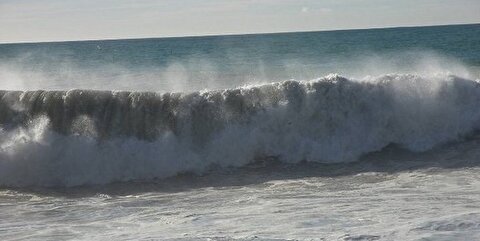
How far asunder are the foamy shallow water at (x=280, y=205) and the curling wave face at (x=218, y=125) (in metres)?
0.65

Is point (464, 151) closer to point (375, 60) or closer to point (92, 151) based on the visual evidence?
point (92, 151)

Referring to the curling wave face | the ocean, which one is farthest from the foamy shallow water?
the curling wave face

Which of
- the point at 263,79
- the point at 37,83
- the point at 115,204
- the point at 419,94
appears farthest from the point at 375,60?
the point at 115,204

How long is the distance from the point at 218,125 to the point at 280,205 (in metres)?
5.19

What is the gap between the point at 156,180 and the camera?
13977mm

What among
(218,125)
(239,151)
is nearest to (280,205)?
(239,151)

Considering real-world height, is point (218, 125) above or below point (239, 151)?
above

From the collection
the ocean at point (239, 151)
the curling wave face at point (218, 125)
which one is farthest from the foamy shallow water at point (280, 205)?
the curling wave face at point (218, 125)

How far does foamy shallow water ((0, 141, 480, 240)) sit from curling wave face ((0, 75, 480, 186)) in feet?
2.13

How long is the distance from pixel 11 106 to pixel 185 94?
4019mm

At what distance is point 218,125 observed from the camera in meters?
15.5

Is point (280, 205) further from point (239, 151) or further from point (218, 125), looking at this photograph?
point (218, 125)

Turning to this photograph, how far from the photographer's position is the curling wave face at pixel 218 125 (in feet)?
48.1

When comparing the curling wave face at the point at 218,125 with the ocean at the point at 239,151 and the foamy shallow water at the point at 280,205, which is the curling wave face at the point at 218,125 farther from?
the foamy shallow water at the point at 280,205
